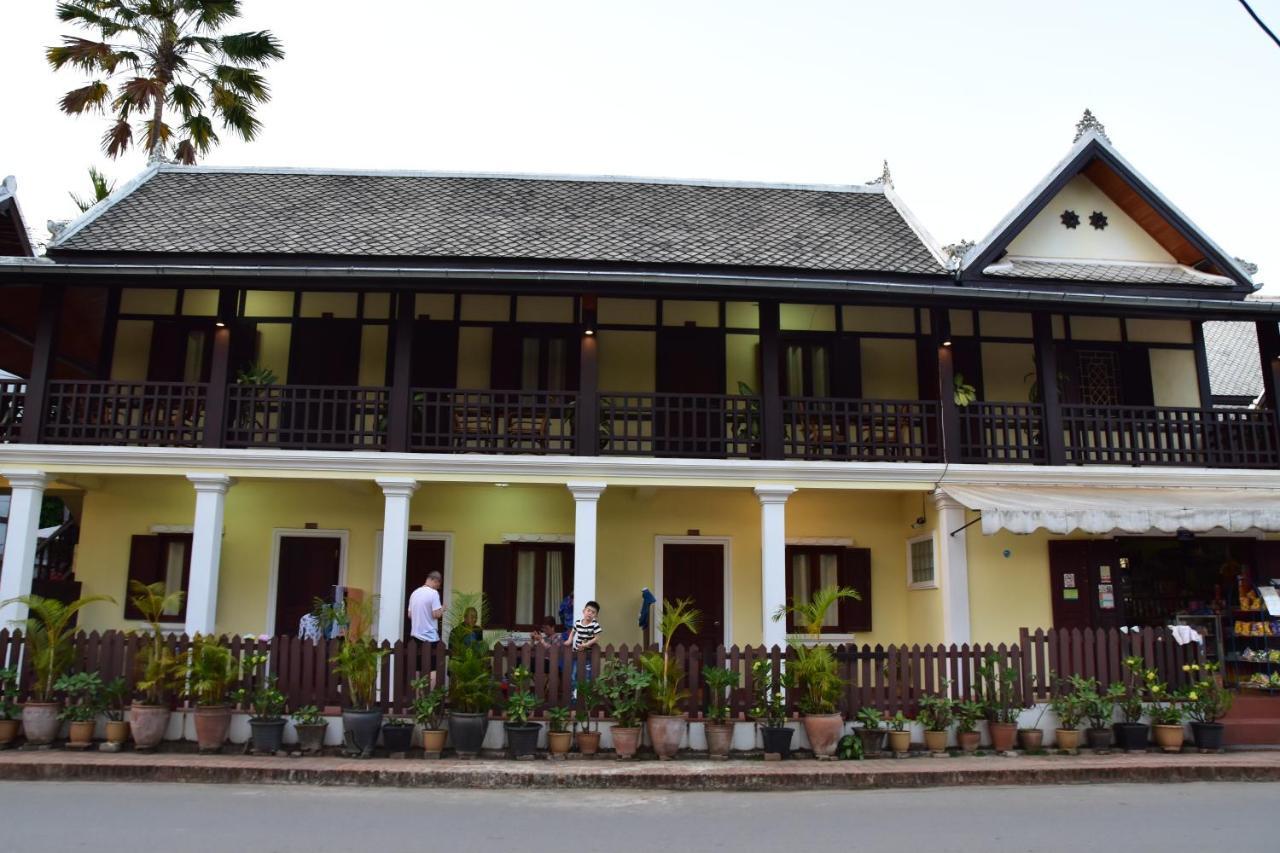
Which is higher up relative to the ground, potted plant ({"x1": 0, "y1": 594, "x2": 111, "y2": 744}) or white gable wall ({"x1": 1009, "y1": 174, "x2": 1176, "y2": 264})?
white gable wall ({"x1": 1009, "y1": 174, "x2": 1176, "y2": 264})

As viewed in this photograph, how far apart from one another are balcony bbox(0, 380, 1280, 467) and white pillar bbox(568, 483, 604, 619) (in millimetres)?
573

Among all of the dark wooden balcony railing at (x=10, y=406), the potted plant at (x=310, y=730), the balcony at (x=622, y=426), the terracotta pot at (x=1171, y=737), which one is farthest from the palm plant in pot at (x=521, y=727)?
the dark wooden balcony railing at (x=10, y=406)

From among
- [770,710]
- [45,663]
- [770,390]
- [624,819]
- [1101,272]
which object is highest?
[1101,272]

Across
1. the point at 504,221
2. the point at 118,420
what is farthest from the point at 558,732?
the point at 504,221

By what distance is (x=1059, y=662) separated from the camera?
12.9 meters

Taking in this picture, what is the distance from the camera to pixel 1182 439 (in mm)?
14977

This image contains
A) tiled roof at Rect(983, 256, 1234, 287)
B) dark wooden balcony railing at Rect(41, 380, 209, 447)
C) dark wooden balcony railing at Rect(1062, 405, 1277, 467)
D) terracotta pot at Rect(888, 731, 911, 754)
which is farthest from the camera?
tiled roof at Rect(983, 256, 1234, 287)

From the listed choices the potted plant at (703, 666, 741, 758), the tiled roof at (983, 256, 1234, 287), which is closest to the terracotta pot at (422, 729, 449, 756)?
the potted plant at (703, 666, 741, 758)

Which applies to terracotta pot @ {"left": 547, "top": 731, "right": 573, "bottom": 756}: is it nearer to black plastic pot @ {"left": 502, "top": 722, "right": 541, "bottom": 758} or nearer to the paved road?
black plastic pot @ {"left": 502, "top": 722, "right": 541, "bottom": 758}

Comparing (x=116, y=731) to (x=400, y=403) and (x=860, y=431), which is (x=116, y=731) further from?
(x=860, y=431)

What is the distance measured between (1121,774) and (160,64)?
75.2ft

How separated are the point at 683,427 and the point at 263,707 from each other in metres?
6.79

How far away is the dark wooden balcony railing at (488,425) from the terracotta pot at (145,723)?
4613 millimetres

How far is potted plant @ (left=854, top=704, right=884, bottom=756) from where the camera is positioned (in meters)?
12.1
